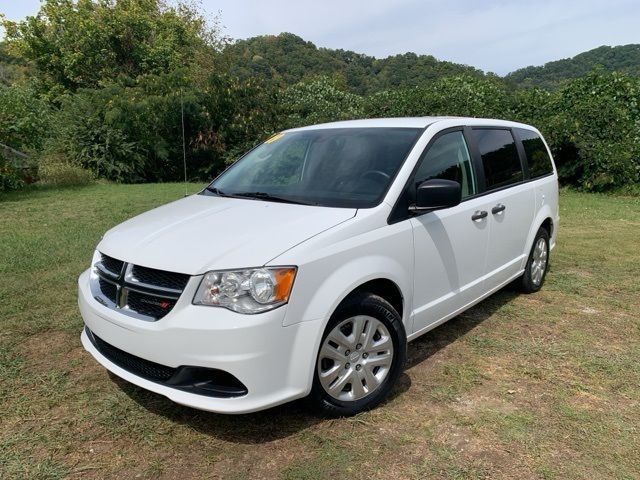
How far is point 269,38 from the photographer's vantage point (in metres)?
46.8

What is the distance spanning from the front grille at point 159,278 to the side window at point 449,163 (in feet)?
5.18

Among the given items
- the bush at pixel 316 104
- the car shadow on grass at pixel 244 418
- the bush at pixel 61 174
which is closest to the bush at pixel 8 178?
the bush at pixel 61 174

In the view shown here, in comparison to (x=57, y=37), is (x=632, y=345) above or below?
below

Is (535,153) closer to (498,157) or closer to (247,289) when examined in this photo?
(498,157)

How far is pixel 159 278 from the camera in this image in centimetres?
256

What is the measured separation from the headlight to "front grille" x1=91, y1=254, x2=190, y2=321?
14 centimetres

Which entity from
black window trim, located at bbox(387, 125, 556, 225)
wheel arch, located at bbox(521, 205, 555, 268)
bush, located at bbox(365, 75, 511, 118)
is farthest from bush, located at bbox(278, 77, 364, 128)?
black window trim, located at bbox(387, 125, 556, 225)

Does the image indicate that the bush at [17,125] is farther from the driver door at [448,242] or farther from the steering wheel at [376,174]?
the driver door at [448,242]

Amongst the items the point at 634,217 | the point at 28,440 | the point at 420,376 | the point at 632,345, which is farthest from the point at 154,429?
the point at 634,217


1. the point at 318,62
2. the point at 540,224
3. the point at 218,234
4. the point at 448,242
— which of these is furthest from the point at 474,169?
the point at 318,62

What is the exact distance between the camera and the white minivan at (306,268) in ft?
7.93

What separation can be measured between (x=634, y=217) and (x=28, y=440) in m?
10.0

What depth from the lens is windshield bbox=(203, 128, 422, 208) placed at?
3178mm

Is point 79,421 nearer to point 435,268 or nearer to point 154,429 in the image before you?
point 154,429
